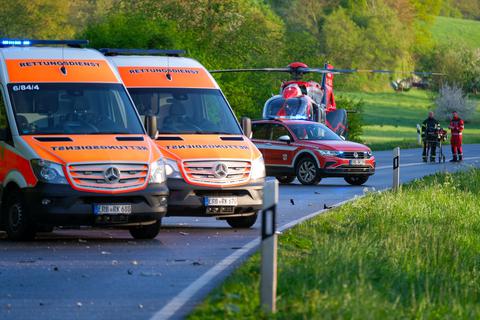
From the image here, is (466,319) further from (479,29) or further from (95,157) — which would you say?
(479,29)

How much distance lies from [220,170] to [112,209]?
7.74 ft

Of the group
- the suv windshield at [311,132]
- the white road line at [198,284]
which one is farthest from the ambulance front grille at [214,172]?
the suv windshield at [311,132]

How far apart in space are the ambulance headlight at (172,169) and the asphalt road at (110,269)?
74cm

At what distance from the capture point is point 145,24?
49875 millimetres

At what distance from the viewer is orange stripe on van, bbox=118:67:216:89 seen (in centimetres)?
1988

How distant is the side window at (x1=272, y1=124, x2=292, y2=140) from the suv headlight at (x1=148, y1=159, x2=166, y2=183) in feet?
54.4

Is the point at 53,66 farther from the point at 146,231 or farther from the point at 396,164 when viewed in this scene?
the point at 396,164

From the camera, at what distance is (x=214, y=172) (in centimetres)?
1828

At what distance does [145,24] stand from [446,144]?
2401cm

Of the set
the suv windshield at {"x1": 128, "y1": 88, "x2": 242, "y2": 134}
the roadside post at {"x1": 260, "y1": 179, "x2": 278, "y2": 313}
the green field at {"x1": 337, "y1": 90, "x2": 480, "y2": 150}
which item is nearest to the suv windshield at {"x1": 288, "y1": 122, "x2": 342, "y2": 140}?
the suv windshield at {"x1": 128, "y1": 88, "x2": 242, "y2": 134}

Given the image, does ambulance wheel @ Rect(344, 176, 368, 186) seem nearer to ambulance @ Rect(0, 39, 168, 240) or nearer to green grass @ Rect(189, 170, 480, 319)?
green grass @ Rect(189, 170, 480, 319)

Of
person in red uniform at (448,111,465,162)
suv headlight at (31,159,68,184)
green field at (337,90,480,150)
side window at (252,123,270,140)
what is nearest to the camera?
suv headlight at (31,159,68,184)

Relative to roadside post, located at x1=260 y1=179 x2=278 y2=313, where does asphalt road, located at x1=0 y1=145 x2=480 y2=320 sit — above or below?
below

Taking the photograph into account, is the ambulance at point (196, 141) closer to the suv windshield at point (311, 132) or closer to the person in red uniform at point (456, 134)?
the suv windshield at point (311, 132)
